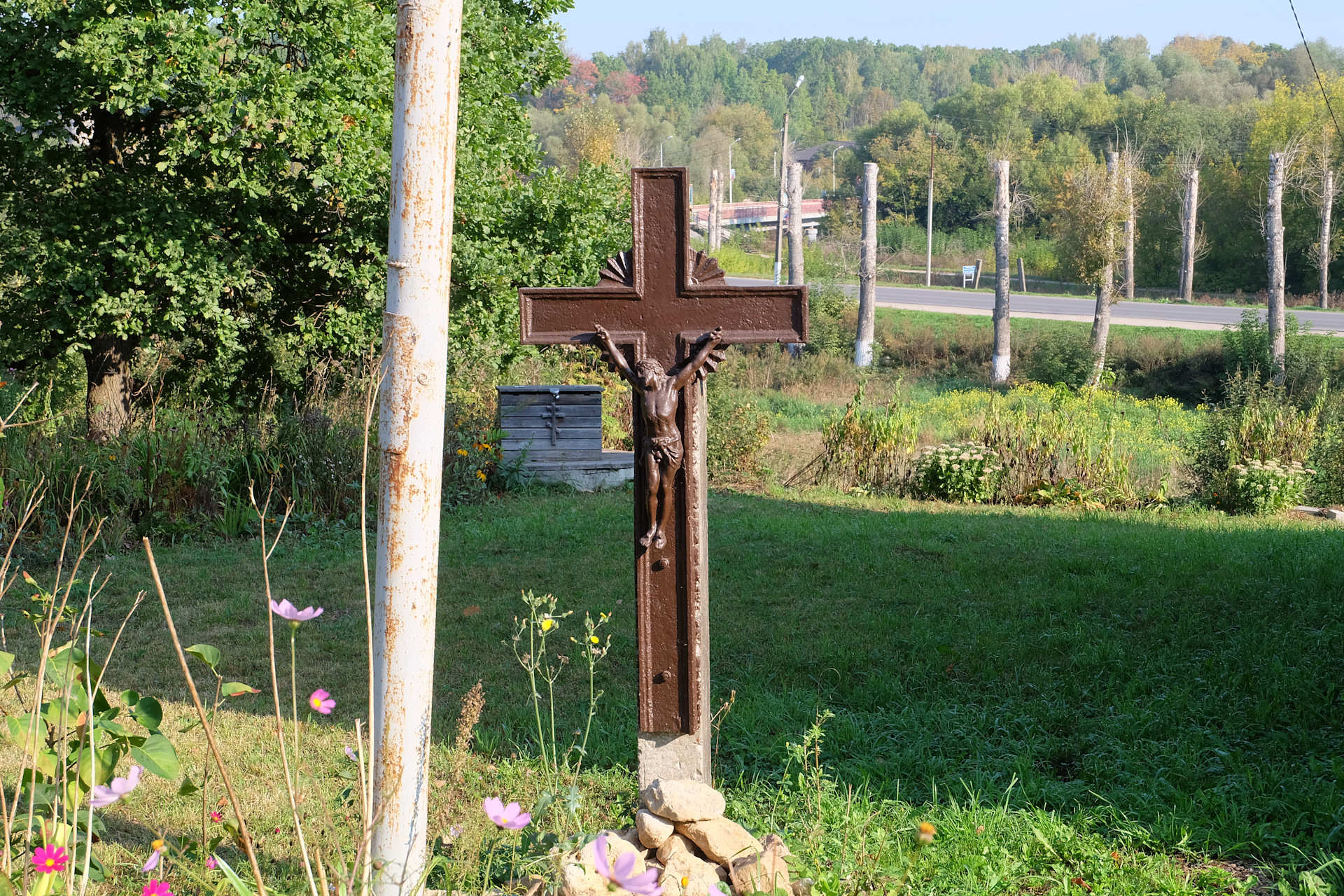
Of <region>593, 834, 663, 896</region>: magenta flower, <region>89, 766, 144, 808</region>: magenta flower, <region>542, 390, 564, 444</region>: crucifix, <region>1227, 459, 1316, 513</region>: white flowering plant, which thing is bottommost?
<region>1227, 459, 1316, 513</region>: white flowering plant

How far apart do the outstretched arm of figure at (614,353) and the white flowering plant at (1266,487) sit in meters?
8.22

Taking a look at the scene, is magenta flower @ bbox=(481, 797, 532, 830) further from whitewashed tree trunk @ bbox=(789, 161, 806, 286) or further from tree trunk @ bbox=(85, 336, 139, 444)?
whitewashed tree trunk @ bbox=(789, 161, 806, 286)

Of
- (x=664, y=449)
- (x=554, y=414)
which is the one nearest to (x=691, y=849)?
(x=664, y=449)

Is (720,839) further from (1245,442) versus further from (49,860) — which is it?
(1245,442)

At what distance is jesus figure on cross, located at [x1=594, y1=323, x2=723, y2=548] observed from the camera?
325cm

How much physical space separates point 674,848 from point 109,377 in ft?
29.5

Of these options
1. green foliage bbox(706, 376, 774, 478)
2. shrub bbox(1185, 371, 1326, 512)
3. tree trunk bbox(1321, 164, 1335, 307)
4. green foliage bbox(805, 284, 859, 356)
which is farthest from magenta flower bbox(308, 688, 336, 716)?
tree trunk bbox(1321, 164, 1335, 307)

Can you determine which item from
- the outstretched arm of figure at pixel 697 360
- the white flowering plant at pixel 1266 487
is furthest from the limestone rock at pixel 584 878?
the white flowering plant at pixel 1266 487

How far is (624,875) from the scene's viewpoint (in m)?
1.50

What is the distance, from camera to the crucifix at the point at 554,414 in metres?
9.72

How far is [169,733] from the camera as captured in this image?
4.12 m

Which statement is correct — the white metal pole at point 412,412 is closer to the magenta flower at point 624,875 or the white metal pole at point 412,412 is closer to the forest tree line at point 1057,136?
the magenta flower at point 624,875

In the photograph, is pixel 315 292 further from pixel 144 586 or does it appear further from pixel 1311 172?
pixel 1311 172

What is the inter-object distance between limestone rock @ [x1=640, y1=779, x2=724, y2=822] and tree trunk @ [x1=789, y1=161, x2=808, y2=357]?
20.4m
